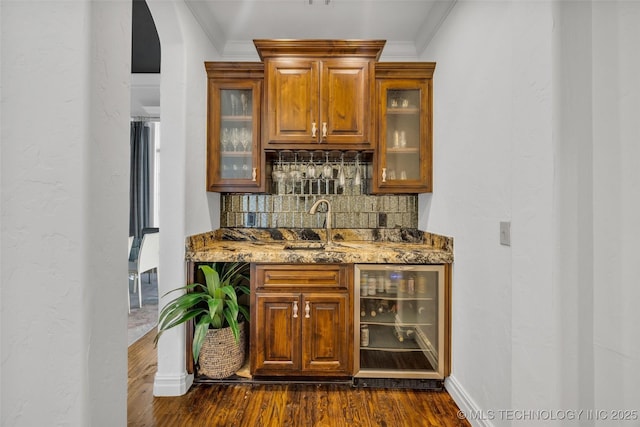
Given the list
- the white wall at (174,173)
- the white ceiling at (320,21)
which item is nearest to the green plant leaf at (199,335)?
the white wall at (174,173)

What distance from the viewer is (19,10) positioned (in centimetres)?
90

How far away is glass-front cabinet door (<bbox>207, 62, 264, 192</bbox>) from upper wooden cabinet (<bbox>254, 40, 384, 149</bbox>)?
0.53 ft

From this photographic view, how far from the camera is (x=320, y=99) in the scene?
245 cm

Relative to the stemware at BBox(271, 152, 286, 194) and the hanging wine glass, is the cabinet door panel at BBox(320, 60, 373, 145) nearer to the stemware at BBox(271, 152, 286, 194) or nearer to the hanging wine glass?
the hanging wine glass

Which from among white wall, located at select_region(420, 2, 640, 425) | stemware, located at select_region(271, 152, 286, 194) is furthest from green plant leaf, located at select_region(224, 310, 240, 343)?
white wall, located at select_region(420, 2, 640, 425)

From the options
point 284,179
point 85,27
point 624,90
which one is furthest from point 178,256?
point 624,90

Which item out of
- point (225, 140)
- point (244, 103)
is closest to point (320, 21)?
point (244, 103)

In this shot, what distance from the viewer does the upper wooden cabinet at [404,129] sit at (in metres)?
2.51

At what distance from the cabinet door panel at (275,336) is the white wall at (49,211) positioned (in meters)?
1.26

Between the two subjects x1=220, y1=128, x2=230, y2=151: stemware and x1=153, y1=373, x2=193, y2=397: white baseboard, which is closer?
x1=153, y1=373, x2=193, y2=397: white baseboard

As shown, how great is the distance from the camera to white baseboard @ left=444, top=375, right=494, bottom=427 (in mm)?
1731

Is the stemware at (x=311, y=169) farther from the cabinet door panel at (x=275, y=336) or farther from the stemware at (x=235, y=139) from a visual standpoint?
the cabinet door panel at (x=275, y=336)

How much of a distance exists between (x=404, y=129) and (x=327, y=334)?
1658 millimetres

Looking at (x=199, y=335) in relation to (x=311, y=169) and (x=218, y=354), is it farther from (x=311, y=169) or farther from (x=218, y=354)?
(x=311, y=169)
